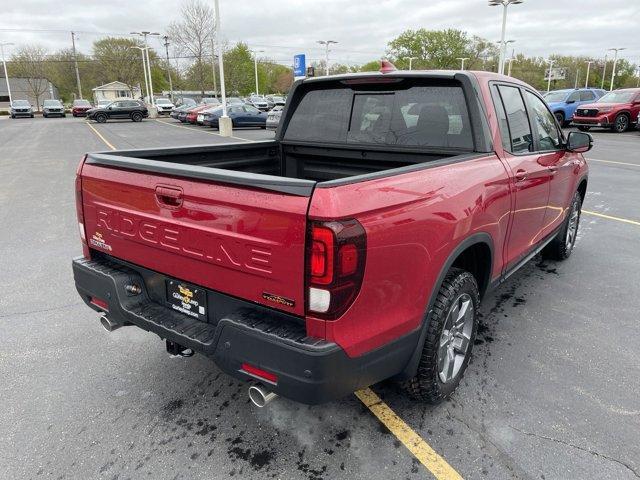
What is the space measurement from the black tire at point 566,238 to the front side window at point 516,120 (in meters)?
1.63

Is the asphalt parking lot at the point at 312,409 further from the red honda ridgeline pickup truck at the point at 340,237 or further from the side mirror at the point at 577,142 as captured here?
the side mirror at the point at 577,142

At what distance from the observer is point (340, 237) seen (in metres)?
1.94

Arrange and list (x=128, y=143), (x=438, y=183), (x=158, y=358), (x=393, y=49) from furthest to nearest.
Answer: (x=393, y=49) < (x=128, y=143) < (x=158, y=358) < (x=438, y=183)

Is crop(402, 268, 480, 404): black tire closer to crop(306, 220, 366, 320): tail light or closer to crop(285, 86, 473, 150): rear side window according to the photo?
crop(306, 220, 366, 320): tail light

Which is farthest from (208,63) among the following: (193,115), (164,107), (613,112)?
(613,112)

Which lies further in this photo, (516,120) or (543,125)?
(543,125)

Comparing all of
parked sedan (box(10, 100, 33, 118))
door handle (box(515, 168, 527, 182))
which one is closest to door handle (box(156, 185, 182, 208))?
door handle (box(515, 168, 527, 182))

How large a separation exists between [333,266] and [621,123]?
2528 cm

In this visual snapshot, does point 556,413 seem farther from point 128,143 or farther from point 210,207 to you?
point 128,143

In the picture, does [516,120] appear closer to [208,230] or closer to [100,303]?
[208,230]

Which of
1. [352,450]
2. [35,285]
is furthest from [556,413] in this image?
[35,285]

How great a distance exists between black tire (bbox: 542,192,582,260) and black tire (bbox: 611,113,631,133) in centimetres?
2027

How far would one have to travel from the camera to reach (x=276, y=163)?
14.1 feet

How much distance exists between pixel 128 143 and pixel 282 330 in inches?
750
